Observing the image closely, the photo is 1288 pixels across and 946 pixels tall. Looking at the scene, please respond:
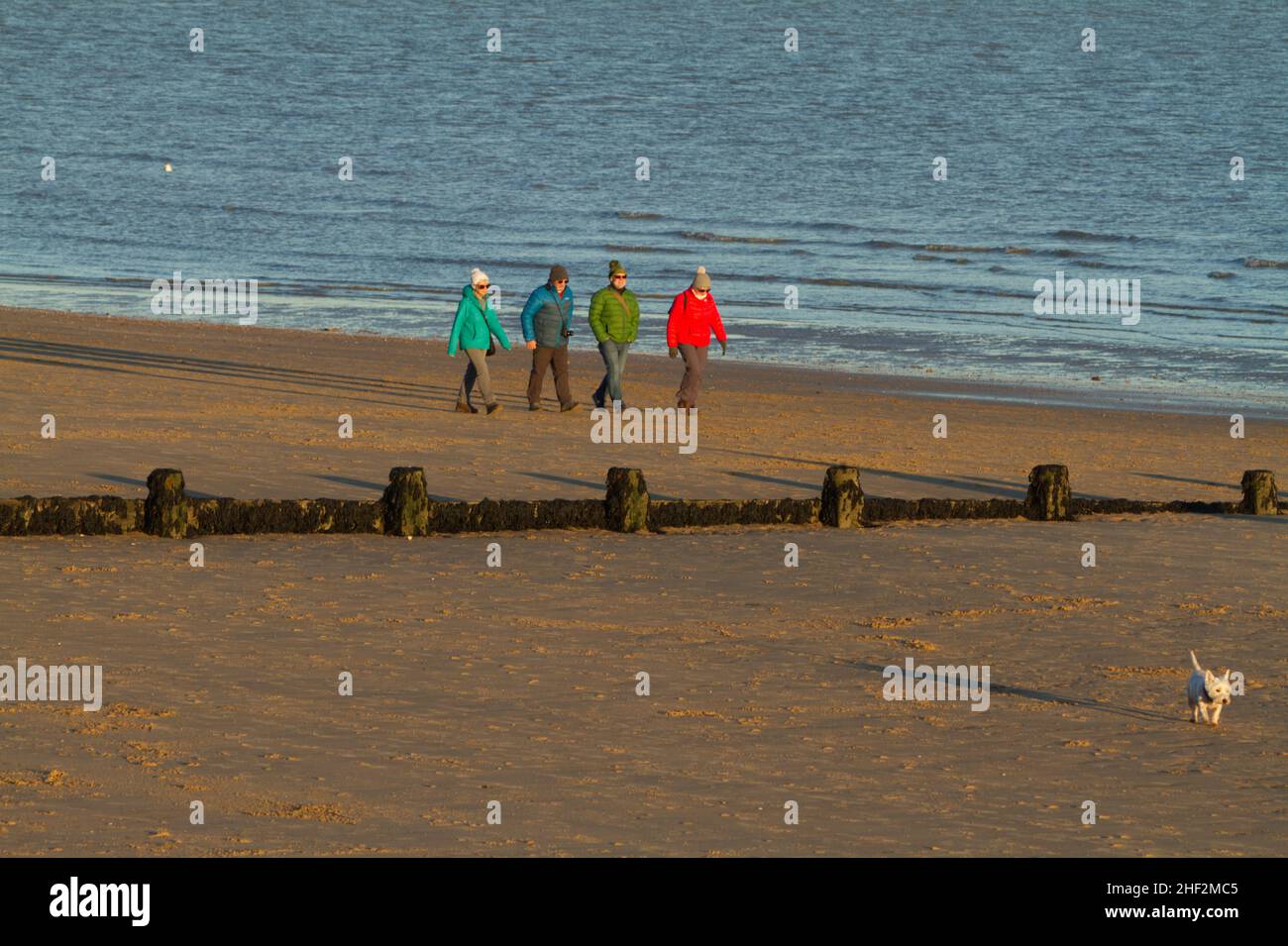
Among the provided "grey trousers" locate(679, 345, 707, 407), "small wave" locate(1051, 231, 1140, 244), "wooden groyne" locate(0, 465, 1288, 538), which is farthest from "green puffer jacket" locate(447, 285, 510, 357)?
"small wave" locate(1051, 231, 1140, 244)

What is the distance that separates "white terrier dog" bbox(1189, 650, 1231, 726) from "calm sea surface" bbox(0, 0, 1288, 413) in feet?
58.4

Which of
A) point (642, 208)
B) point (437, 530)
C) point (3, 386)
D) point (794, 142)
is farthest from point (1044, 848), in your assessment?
A: point (794, 142)

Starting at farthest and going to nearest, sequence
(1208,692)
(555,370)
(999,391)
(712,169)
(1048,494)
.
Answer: (712,169), (999,391), (555,370), (1048,494), (1208,692)

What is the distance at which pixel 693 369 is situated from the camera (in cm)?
2248

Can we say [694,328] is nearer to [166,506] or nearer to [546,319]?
[546,319]

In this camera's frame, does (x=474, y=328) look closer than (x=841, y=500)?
No

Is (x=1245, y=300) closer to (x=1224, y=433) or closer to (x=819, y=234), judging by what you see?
(x=819, y=234)

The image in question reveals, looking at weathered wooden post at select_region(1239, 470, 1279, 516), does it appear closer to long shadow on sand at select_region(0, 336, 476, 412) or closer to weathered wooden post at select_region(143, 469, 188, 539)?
weathered wooden post at select_region(143, 469, 188, 539)

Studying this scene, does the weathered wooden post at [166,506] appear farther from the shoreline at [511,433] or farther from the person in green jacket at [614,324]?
the person in green jacket at [614,324]

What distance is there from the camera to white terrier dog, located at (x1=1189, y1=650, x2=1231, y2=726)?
1024cm

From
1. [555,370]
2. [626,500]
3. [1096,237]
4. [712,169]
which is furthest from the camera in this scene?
[712,169]

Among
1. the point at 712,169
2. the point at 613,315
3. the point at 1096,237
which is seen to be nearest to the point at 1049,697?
the point at 613,315

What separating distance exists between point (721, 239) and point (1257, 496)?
38.7 meters
